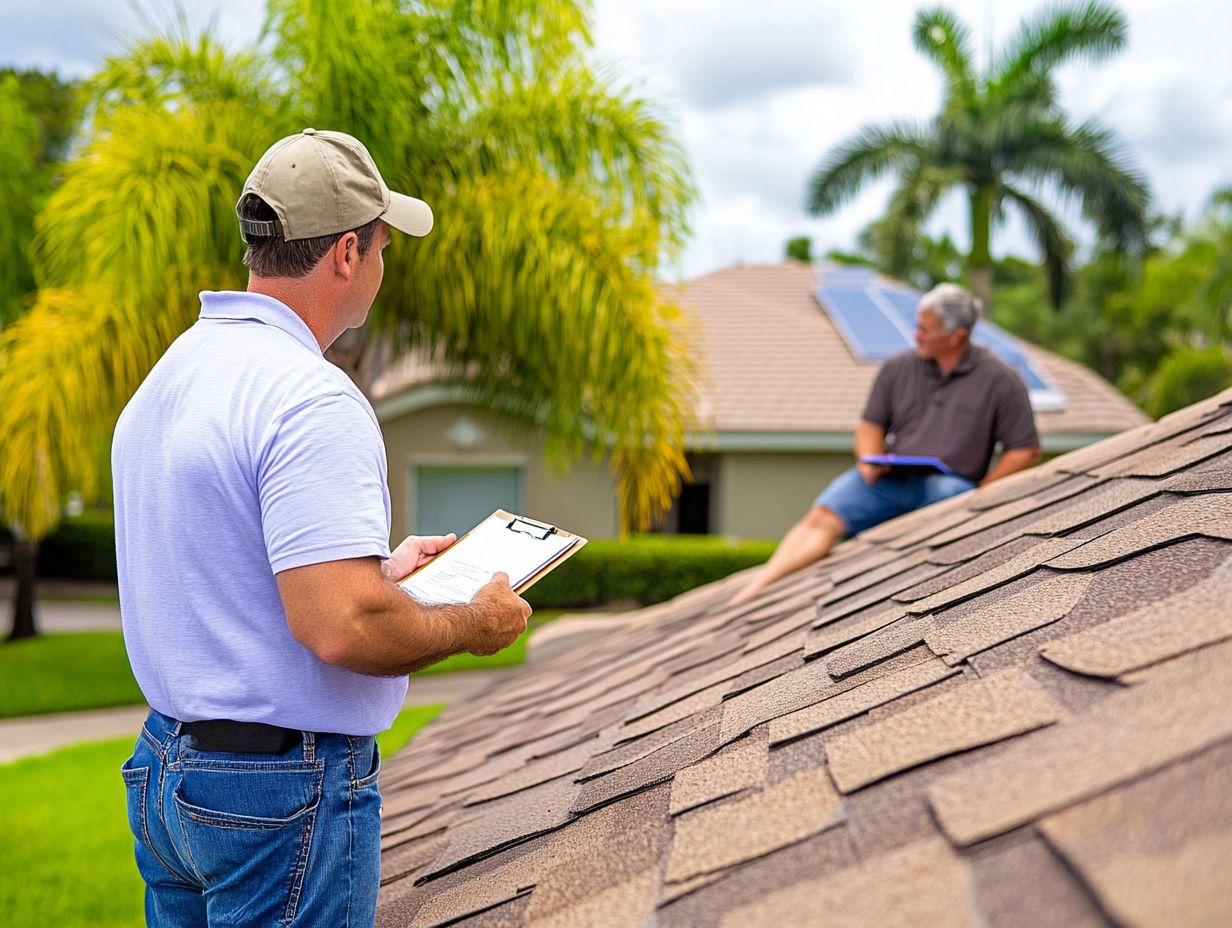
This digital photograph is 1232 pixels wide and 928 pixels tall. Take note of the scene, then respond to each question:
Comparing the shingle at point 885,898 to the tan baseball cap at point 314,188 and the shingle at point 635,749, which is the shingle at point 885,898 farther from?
the tan baseball cap at point 314,188

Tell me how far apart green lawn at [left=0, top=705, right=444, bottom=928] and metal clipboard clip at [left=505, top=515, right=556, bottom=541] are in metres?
3.74

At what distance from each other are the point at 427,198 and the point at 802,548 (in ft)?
16.0

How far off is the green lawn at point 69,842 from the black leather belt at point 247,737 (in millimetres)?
3857

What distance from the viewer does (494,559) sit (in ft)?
6.81

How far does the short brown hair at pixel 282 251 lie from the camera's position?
1754mm

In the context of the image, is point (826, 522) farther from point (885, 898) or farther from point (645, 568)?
point (645, 568)

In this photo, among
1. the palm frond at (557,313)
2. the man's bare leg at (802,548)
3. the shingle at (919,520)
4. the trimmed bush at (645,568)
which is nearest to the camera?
the shingle at (919,520)

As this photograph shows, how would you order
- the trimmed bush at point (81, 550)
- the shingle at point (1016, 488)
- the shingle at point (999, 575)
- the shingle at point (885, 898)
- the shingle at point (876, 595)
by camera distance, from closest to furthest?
the shingle at point (885, 898)
the shingle at point (999, 575)
the shingle at point (876, 595)
the shingle at point (1016, 488)
the trimmed bush at point (81, 550)

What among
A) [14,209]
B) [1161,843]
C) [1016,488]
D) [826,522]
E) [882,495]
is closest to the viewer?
[1161,843]

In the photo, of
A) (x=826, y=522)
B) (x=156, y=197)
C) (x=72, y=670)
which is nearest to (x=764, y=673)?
(x=826, y=522)

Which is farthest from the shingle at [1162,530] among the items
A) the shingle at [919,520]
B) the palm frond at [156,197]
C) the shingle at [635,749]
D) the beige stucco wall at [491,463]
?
the beige stucco wall at [491,463]

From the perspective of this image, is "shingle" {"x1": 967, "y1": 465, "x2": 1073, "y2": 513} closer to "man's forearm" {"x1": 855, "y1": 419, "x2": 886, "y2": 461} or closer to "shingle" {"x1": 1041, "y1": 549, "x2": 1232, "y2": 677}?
"man's forearm" {"x1": 855, "y1": 419, "x2": 886, "y2": 461}

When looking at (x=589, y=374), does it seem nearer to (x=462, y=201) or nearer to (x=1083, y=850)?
(x=462, y=201)

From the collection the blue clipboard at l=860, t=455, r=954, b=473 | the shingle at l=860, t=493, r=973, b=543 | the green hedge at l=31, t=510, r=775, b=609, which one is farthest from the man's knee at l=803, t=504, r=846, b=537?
the green hedge at l=31, t=510, r=775, b=609
